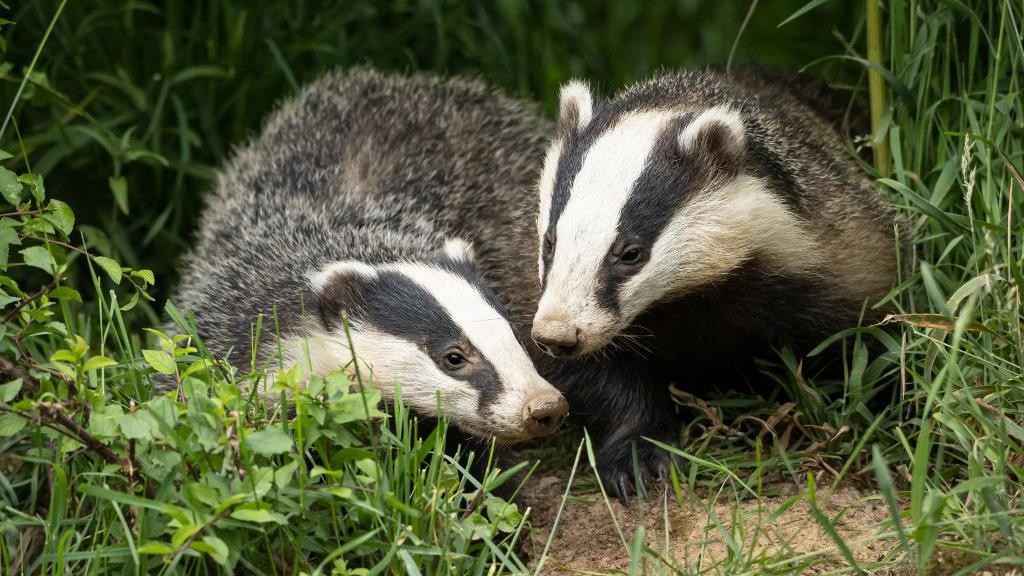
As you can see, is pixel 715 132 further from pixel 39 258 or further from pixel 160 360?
pixel 39 258

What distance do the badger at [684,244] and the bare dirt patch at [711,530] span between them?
0.24 meters

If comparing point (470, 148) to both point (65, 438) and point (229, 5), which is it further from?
point (65, 438)

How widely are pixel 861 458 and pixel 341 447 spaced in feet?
5.51

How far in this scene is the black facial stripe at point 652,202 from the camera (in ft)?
11.3

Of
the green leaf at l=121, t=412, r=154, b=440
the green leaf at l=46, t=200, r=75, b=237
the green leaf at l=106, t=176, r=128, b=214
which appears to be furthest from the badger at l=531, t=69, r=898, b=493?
the green leaf at l=106, t=176, r=128, b=214

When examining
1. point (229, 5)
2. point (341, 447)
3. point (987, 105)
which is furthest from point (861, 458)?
point (229, 5)

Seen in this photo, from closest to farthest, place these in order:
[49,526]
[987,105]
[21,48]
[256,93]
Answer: [49,526] → [987,105] → [21,48] → [256,93]

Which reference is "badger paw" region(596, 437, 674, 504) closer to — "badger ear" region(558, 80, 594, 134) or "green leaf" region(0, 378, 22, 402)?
"badger ear" region(558, 80, 594, 134)

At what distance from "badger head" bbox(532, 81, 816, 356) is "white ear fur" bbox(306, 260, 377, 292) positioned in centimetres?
56

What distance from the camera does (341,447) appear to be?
10.4 ft

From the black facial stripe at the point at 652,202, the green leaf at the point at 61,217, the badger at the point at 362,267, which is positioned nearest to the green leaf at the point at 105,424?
the badger at the point at 362,267

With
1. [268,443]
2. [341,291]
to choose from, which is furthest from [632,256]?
[268,443]

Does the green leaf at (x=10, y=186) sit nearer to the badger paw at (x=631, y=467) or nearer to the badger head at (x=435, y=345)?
the badger head at (x=435, y=345)

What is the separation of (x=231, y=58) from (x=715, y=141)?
260 cm
